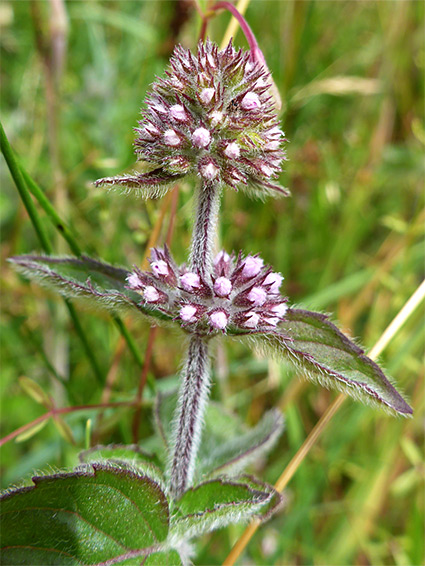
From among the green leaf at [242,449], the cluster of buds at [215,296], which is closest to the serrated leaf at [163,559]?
the green leaf at [242,449]

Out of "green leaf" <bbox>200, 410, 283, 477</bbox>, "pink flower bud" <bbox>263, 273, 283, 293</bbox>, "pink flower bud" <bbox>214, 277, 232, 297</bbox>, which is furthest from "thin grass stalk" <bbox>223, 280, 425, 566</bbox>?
"pink flower bud" <bbox>214, 277, 232, 297</bbox>

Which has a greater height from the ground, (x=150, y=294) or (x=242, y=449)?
(x=150, y=294)

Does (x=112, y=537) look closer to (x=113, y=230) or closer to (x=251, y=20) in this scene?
(x=113, y=230)

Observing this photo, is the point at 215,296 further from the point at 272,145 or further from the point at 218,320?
the point at 272,145

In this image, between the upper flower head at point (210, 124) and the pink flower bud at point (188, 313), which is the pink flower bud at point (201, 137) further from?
the pink flower bud at point (188, 313)

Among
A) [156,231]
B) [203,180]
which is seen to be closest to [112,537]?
[203,180]

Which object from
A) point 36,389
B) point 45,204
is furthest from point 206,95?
point 36,389
